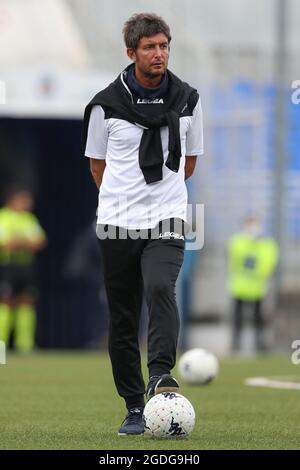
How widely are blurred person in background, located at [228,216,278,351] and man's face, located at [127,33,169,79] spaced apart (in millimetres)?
13165

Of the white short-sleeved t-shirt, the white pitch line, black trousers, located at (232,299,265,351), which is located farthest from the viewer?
black trousers, located at (232,299,265,351)

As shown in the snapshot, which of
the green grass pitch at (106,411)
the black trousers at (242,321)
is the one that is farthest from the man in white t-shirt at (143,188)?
the black trousers at (242,321)

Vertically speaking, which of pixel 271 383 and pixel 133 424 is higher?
pixel 133 424

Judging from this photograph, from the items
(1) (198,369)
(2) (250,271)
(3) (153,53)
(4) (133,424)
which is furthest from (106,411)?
(2) (250,271)

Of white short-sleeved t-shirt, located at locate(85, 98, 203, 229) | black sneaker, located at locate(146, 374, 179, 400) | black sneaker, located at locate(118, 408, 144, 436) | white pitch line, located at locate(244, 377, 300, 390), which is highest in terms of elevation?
white short-sleeved t-shirt, located at locate(85, 98, 203, 229)

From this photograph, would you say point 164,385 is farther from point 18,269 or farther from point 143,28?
point 18,269

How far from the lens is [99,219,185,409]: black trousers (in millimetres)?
7188

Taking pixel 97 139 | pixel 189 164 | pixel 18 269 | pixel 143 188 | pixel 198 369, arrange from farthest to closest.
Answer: pixel 18 269 → pixel 198 369 → pixel 189 164 → pixel 97 139 → pixel 143 188

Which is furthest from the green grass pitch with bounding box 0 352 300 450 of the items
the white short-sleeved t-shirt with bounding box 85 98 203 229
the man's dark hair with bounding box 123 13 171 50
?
the man's dark hair with bounding box 123 13 171 50

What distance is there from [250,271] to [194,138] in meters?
13.2

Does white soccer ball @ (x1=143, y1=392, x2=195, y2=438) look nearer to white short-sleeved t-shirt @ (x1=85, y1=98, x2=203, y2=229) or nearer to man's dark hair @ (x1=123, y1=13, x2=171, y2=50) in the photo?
white short-sleeved t-shirt @ (x1=85, y1=98, x2=203, y2=229)

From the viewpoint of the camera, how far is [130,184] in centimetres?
736

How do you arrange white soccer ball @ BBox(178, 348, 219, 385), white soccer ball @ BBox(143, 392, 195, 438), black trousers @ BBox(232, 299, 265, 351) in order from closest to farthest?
white soccer ball @ BBox(143, 392, 195, 438), white soccer ball @ BBox(178, 348, 219, 385), black trousers @ BBox(232, 299, 265, 351)

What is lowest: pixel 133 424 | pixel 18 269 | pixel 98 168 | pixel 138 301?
pixel 133 424
